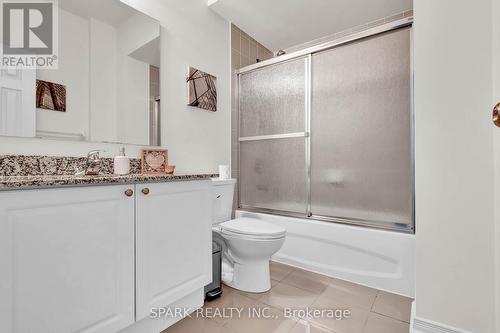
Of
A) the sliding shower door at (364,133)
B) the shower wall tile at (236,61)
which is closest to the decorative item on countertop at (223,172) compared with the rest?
the shower wall tile at (236,61)

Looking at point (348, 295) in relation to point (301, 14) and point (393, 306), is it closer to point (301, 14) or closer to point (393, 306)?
point (393, 306)

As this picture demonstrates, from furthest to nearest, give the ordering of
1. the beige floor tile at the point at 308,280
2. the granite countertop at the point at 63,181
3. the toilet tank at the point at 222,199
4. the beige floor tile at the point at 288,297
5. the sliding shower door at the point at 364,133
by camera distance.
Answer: the toilet tank at the point at 222,199, the beige floor tile at the point at 308,280, the sliding shower door at the point at 364,133, the beige floor tile at the point at 288,297, the granite countertop at the point at 63,181

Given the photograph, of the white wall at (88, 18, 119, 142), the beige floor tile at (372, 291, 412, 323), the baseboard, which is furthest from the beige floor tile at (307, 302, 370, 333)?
the white wall at (88, 18, 119, 142)

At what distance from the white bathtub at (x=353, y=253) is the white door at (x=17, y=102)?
186 cm

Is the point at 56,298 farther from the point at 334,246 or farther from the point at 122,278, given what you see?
the point at 334,246

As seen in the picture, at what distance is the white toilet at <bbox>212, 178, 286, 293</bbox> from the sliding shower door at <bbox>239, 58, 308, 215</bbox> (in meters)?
0.53

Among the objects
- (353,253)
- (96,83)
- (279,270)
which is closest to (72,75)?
(96,83)

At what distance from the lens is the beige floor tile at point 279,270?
77.4 inches

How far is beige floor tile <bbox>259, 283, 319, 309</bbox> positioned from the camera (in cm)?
158

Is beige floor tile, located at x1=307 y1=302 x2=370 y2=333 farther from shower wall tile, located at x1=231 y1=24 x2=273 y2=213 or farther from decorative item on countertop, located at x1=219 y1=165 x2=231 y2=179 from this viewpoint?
shower wall tile, located at x1=231 y1=24 x2=273 y2=213

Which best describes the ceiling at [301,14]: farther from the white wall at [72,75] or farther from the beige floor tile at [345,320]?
the beige floor tile at [345,320]

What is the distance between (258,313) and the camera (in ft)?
4.86

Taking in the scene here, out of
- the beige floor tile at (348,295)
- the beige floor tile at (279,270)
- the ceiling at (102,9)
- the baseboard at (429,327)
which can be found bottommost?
the beige floor tile at (279,270)

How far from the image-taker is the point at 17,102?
119 centimetres
